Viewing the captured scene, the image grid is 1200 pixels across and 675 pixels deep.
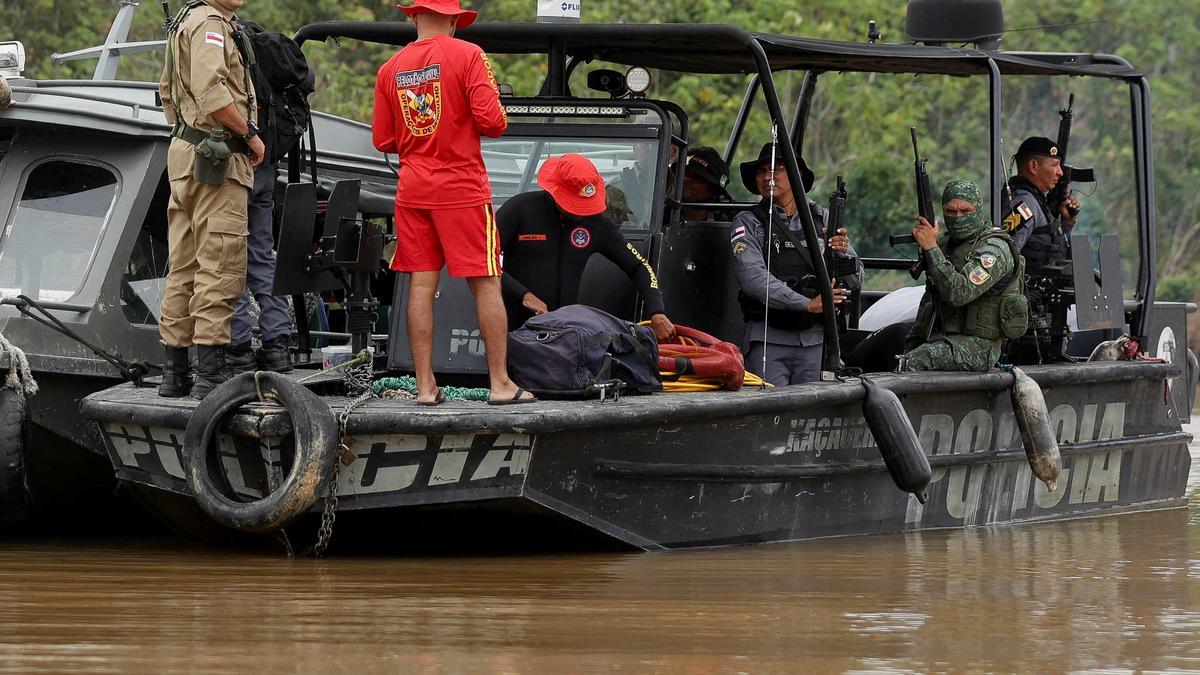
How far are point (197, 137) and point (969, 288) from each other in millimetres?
3459

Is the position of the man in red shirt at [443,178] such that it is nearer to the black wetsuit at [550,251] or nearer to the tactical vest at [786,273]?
the black wetsuit at [550,251]

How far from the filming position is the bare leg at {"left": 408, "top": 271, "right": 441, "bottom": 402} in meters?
7.08

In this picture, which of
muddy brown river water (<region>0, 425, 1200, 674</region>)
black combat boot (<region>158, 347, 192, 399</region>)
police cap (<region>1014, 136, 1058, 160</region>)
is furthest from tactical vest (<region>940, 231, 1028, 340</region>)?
black combat boot (<region>158, 347, 192, 399</region>)

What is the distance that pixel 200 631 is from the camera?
563 centimetres

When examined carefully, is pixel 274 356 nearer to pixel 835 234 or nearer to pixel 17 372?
pixel 17 372

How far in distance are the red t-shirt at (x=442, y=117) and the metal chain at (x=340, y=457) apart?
2.33 feet

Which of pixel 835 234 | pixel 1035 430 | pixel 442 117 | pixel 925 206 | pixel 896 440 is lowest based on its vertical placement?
pixel 1035 430

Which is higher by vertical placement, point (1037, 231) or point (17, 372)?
point (1037, 231)

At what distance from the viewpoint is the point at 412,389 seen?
24.2 feet

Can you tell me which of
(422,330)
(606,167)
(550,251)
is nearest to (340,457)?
(422,330)

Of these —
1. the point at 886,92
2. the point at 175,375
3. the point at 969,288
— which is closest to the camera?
the point at 175,375

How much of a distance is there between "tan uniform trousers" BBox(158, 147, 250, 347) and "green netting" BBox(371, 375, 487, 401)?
622 mm

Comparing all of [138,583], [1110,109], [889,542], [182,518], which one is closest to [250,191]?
[182,518]

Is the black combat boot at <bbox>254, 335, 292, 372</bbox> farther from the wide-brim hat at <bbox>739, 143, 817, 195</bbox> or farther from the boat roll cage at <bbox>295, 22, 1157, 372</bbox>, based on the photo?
the wide-brim hat at <bbox>739, 143, 817, 195</bbox>
